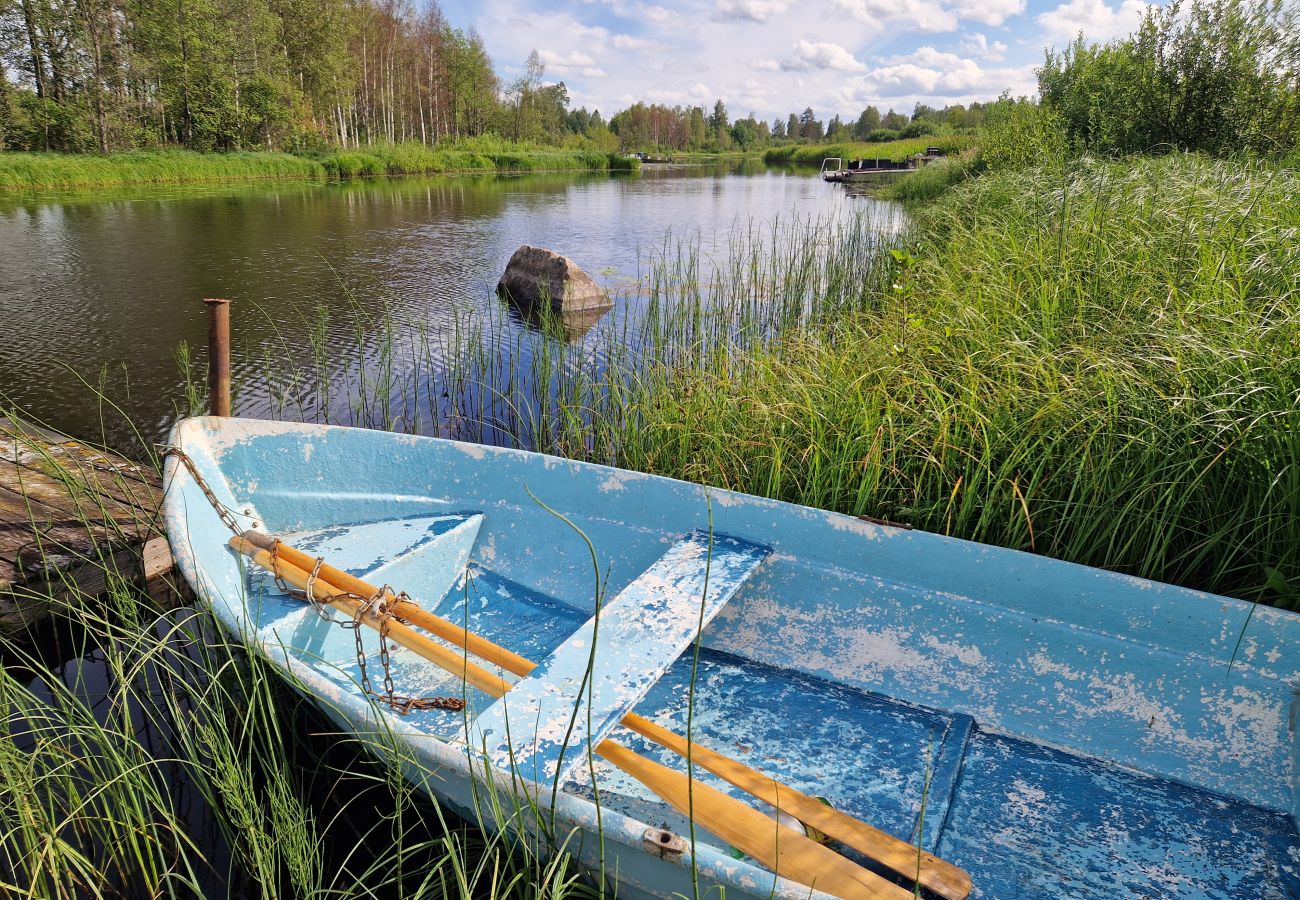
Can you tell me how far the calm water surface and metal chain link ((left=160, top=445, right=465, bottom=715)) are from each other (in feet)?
5.03

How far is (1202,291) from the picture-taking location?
2676 millimetres

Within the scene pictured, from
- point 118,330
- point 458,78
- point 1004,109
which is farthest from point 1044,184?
point 458,78

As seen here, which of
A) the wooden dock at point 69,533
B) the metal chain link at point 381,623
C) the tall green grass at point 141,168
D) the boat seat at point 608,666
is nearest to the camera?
the boat seat at point 608,666

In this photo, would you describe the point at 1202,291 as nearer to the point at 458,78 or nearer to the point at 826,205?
the point at 826,205

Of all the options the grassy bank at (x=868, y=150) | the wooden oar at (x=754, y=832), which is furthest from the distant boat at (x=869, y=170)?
the wooden oar at (x=754, y=832)

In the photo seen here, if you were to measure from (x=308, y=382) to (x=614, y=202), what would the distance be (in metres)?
13.7

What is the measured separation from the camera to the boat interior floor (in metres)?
1.36

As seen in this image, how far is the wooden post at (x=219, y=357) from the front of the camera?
107 inches

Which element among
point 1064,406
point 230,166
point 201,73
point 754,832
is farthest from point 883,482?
point 201,73

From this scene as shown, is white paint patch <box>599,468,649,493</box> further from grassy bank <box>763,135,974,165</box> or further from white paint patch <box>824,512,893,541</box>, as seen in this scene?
grassy bank <box>763,135,974,165</box>

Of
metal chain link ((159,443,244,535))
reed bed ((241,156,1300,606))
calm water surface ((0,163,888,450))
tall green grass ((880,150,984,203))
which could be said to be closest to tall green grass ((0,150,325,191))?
calm water surface ((0,163,888,450))

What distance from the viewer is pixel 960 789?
1.55 m

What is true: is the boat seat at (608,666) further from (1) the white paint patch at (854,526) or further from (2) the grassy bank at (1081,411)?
(2) the grassy bank at (1081,411)

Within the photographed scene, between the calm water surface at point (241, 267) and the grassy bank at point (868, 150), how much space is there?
13649 millimetres
